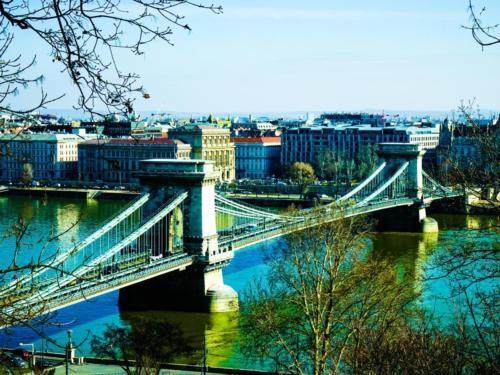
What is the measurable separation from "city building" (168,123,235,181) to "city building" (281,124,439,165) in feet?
16.2

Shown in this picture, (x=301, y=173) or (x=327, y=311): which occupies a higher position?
(x=327, y=311)

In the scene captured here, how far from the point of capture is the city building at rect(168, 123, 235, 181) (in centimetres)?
5997

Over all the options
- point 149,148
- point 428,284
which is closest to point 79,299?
point 428,284

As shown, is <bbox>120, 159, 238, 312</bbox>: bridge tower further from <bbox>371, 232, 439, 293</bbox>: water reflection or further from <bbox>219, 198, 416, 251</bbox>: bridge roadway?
<bbox>371, 232, 439, 293</bbox>: water reflection

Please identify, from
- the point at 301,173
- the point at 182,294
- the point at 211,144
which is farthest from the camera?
the point at 211,144

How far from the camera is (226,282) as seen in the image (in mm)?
24281

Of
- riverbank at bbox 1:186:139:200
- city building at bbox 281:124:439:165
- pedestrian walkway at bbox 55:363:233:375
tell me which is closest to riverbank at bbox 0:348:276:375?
pedestrian walkway at bbox 55:363:233:375

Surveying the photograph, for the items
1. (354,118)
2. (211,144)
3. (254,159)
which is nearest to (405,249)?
(211,144)

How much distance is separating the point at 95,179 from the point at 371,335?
5039 cm

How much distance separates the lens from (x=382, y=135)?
6581 centimetres

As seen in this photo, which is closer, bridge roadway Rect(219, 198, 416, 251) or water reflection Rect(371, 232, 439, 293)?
bridge roadway Rect(219, 198, 416, 251)

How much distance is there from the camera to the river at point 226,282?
1644 centimetres

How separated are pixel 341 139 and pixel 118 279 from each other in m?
48.7

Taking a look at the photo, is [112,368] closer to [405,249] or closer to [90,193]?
[405,249]
